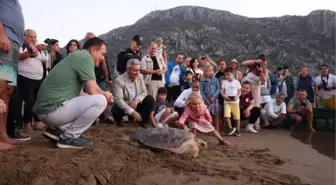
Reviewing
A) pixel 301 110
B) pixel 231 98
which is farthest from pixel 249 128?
pixel 301 110

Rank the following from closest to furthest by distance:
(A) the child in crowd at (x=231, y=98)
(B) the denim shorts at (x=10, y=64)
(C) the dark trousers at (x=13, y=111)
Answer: (B) the denim shorts at (x=10, y=64), (C) the dark trousers at (x=13, y=111), (A) the child in crowd at (x=231, y=98)

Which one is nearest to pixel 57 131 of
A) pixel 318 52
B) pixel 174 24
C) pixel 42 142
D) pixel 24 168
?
pixel 42 142

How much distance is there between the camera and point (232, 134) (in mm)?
5992

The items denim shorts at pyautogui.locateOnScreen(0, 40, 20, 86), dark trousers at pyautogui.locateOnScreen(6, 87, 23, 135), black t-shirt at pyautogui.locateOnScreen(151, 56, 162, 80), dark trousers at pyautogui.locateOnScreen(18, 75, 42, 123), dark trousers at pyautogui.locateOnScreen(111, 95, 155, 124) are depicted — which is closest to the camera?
denim shorts at pyautogui.locateOnScreen(0, 40, 20, 86)

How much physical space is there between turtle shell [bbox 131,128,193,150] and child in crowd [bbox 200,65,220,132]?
224 cm

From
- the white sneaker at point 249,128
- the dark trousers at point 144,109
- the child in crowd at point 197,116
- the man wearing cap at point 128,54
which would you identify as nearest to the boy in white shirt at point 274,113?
the white sneaker at point 249,128

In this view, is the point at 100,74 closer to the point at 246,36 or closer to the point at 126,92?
the point at 126,92

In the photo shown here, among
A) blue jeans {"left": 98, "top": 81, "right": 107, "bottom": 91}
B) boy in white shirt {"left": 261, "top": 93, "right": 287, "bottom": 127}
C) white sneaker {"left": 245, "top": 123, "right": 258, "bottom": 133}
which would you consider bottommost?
white sneaker {"left": 245, "top": 123, "right": 258, "bottom": 133}

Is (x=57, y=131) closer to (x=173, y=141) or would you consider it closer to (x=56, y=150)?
(x=56, y=150)

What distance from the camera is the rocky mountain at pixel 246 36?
3775cm

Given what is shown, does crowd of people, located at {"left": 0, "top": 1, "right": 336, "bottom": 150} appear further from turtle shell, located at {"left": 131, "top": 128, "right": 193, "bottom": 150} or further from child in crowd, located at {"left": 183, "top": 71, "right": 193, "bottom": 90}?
turtle shell, located at {"left": 131, "top": 128, "right": 193, "bottom": 150}

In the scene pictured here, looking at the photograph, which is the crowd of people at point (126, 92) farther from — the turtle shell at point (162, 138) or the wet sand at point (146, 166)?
the turtle shell at point (162, 138)

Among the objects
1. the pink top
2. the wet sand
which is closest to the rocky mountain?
the pink top

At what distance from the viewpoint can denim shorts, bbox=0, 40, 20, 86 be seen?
3.15m
